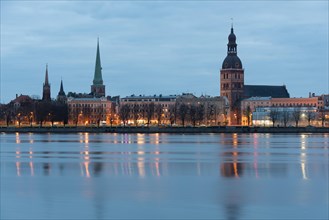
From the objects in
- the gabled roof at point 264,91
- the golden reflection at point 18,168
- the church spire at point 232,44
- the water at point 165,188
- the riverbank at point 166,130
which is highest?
the church spire at point 232,44

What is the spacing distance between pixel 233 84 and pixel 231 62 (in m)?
5.80

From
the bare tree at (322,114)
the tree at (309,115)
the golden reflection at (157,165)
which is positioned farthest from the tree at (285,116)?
the golden reflection at (157,165)

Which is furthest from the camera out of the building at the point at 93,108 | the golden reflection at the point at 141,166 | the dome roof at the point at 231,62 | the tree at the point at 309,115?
the dome roof at the point at 231,62

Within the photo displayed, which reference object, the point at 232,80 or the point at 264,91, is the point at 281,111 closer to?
the point at 232,80

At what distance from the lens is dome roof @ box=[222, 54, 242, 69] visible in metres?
151

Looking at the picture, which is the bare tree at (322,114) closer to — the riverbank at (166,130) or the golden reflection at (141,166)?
the riverbank at (166,130)

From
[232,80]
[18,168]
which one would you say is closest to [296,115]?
[232,80]

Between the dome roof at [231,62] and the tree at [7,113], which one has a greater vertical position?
the dome roof at [231,62]

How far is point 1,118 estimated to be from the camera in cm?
13875

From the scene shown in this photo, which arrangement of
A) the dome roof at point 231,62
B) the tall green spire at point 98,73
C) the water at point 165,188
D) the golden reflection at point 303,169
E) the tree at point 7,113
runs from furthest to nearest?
the tall green spire at point 98,73
the dome roof at point 231,62
the tree at point 7,113
the golden reflection at point 303,169
the water at point 165,188

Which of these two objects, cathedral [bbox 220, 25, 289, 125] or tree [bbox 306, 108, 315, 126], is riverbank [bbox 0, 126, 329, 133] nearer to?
tree [bbox 306, 108, 315, 126]

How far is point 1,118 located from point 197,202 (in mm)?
118503

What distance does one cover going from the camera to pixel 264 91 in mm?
164750

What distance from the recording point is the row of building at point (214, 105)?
457 ft
